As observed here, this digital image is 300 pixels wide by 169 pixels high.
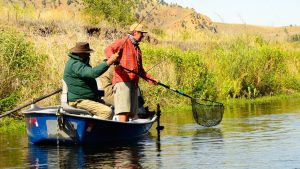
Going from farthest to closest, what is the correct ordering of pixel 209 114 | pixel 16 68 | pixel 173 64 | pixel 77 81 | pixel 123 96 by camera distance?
pixel 173 64, pixel 16 68, pixel 209 114, pixel 123 96, pixel 77 81

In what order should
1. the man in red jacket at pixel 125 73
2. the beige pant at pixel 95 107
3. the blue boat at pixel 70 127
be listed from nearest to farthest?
the blue boat at pixel 70 127 → the beige pant at pixel 95 107 → the man in red jacket at pixel 125 73

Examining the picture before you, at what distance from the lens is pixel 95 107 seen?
1420cm

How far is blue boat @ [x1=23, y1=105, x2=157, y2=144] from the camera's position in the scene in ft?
44.3

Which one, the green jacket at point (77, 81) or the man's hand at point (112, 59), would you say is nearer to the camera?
the man's hand at point (112, 59)

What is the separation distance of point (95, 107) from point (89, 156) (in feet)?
5.39

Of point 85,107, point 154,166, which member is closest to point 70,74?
point 85,107

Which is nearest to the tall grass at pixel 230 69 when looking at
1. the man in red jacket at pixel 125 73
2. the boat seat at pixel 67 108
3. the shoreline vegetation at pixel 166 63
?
the shoreline vegetation at pixel 166 63

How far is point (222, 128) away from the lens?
17.2 metres

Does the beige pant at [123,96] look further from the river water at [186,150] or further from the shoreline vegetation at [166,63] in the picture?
the shoreline vegetation at [166,63]

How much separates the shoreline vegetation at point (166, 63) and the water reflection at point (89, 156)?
4.40 meters

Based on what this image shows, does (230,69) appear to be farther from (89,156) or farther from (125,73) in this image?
(89,156)

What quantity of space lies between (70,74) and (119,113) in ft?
4.56

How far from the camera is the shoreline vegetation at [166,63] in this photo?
19.3m

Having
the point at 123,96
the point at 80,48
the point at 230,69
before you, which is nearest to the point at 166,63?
the point at 230,69
